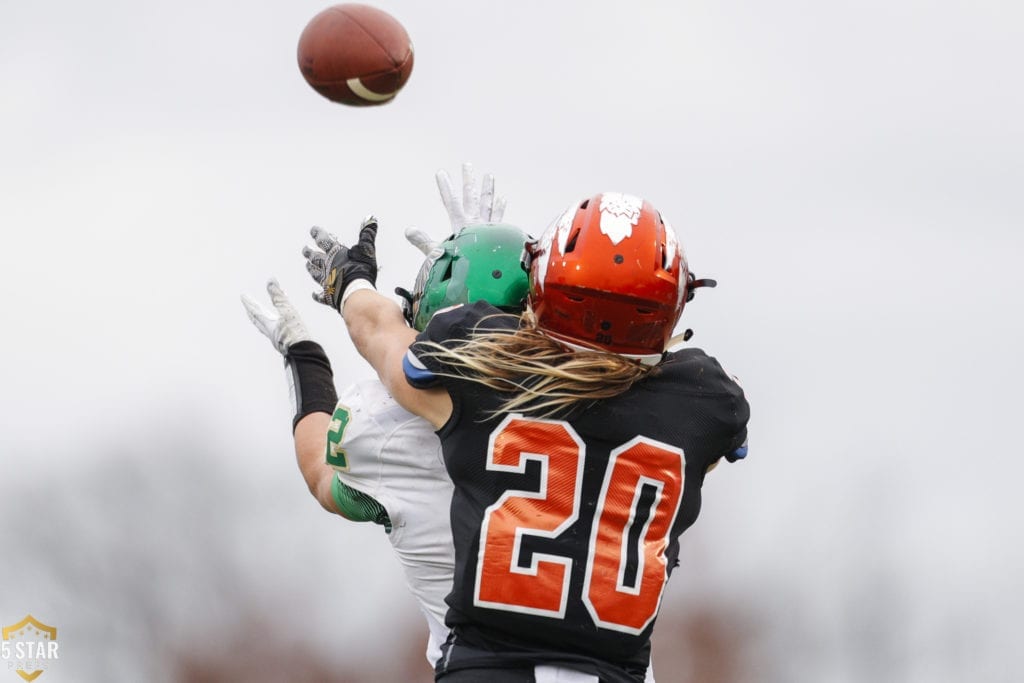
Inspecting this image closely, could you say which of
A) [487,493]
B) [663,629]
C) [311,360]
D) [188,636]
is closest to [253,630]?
[188,636]

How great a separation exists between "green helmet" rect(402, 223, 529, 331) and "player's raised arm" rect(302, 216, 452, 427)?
10 cm

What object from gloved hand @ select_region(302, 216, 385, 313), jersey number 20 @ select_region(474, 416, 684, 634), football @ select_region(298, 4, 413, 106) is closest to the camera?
jersey number 20 @ select_region(474, 416, 684, 634)

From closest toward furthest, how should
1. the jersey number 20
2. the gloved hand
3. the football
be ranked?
the jersey number 20 → the gloved hand → the football

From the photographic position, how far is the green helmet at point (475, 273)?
4.06 m

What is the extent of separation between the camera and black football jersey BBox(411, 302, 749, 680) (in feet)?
11.7

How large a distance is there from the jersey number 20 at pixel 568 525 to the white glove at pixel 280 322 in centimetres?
123

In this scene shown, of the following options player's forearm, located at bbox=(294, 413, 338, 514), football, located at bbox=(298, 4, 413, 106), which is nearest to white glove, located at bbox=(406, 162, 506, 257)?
football, located at bbox=(298, 4, 413, 106)

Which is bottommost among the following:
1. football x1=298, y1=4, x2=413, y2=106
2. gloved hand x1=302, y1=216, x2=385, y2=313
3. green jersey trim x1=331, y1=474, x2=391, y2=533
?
green jersey trim x1=331, y1=474, x2=391, y2=533

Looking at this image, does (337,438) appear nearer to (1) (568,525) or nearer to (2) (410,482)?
(2) (410,482)

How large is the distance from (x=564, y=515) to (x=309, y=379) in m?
1.20

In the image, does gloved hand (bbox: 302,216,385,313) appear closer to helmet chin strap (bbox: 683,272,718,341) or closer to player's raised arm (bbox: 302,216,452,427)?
player's raised arm (bbox: 302,216,452,427)

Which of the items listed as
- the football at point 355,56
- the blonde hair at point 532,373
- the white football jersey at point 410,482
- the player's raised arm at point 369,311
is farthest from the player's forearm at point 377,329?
the football at point 355,56

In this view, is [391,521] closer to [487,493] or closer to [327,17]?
[487,493]

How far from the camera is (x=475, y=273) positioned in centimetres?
407
